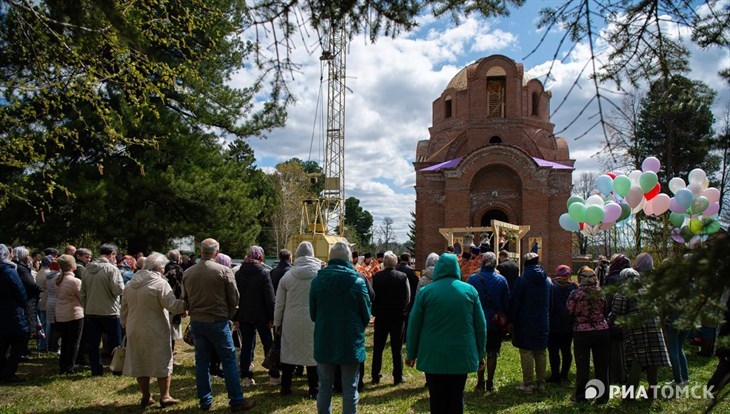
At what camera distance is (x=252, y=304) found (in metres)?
7.31

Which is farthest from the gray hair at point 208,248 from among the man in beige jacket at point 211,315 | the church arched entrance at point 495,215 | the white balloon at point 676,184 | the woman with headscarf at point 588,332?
the church arched entrance at point 495,215

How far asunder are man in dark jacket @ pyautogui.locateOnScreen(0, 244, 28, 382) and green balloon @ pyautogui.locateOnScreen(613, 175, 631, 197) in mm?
10474

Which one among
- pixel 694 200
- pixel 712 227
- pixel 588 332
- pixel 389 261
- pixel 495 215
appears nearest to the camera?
pixel 712 227

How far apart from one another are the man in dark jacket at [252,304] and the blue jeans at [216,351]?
119cm

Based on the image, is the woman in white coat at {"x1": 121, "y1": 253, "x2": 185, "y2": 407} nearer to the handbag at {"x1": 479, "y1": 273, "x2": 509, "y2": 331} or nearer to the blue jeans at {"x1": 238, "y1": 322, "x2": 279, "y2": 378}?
the blue jeans at {"x1": 238, "y1": 322, "x2": 279, "y2": 378}

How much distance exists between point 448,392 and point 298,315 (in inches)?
90.5

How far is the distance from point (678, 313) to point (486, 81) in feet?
104

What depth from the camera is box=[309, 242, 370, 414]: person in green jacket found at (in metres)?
5.23

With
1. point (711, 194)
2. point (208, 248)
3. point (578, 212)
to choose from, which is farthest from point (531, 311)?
point (711, 194)

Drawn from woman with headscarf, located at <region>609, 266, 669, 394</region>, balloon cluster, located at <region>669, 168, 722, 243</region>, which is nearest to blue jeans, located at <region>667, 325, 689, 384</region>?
woman with headscarf, located at <region>609, 266, 669, 394</region>

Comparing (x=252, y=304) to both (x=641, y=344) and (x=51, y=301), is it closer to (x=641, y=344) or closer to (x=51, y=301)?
(x=51, y=301)

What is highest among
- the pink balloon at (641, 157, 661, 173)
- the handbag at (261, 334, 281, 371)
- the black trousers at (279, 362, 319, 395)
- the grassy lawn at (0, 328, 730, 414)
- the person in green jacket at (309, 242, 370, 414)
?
the pink balloon at (641, 157, 661, 173)

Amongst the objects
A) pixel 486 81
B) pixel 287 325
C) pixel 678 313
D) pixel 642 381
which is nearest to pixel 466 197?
pixel 486 81

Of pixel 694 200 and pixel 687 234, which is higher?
pixel 694 200
